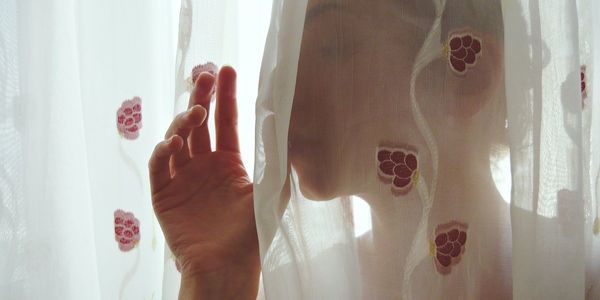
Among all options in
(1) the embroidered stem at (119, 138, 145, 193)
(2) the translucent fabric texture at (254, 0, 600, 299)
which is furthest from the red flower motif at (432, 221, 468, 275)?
(1) the embroidered stem at (119, 138, 145, 193)

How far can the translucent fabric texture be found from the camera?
59 cm

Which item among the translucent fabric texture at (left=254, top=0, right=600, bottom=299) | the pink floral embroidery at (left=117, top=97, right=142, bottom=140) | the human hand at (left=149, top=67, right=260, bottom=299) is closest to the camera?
the translucent fabric texture at (left=254, top=0, right=600, bottom=299)

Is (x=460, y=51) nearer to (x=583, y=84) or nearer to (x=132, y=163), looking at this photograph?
(x=583, y=84)

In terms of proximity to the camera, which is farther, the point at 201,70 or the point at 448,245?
the point at 201,70

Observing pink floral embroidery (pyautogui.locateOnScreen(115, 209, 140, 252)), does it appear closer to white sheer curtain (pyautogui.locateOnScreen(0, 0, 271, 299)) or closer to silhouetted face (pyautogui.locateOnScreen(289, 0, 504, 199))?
white sheer curtain (pyautogui.locateOnScreen(0, 0, 271, 299))

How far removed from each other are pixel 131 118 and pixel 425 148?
43cm

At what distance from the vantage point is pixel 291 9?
0.62m

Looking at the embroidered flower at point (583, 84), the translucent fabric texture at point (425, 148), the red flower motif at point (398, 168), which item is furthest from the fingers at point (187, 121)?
the embroidered flower at point (583, 84)

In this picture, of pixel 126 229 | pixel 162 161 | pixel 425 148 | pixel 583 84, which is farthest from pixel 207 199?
pixel 583 84

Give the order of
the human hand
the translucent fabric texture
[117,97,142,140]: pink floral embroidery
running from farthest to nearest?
1. [117,97,142,140]: pink floral embroidery
2. the human hand
3. the translucent fabric texture

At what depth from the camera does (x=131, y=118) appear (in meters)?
0.82

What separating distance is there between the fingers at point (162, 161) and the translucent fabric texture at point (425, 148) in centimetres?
12

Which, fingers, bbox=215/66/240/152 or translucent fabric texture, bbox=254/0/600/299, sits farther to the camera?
fingers, bbox=215/66/240/152

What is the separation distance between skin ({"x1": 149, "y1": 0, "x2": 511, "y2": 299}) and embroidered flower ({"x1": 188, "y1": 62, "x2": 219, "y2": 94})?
4 centimetres
